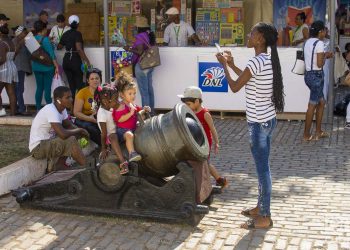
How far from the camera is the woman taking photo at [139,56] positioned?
11.1 meters

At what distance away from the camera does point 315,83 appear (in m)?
A: 9.44

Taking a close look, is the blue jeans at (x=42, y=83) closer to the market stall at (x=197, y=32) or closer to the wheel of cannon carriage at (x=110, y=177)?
the market stall at (x=197, y=32)

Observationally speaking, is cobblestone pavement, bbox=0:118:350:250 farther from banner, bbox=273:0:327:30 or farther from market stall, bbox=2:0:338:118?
banner, bbox=273:0:327:30

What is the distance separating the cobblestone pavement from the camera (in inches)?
219

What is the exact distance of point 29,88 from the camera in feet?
40.9

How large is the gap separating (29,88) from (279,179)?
651cm

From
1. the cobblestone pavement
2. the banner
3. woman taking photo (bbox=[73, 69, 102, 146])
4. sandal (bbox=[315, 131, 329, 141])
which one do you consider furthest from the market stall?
the cobblestone pavement

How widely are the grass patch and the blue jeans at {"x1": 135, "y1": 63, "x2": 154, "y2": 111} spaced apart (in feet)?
6.91

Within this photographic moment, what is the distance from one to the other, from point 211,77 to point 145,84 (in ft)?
3.91

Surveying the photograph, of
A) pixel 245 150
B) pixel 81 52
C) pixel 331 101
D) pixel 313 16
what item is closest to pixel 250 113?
pixel 245 150

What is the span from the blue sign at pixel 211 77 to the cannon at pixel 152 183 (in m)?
5.07

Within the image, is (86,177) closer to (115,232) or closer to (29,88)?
(115,232)

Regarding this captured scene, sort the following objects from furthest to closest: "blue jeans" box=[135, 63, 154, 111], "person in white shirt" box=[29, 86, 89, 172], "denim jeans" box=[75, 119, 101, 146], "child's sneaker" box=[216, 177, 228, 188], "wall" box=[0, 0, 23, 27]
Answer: "wall" box=[0, 0, 23, 27]
"blue jeans" box=[135, 63, 154, 111]
"denim jeans" box=[75, 119, 101, 146]
"person in white shirt" box=[29, 86, 89, 172]
"child's sneaker" box=[216, 177, 228, 188]

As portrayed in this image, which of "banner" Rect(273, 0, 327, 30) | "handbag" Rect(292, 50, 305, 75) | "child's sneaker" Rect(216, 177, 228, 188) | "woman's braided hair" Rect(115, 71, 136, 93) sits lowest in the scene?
"child's sneaker" Rect(216, 177, 228, 188)
